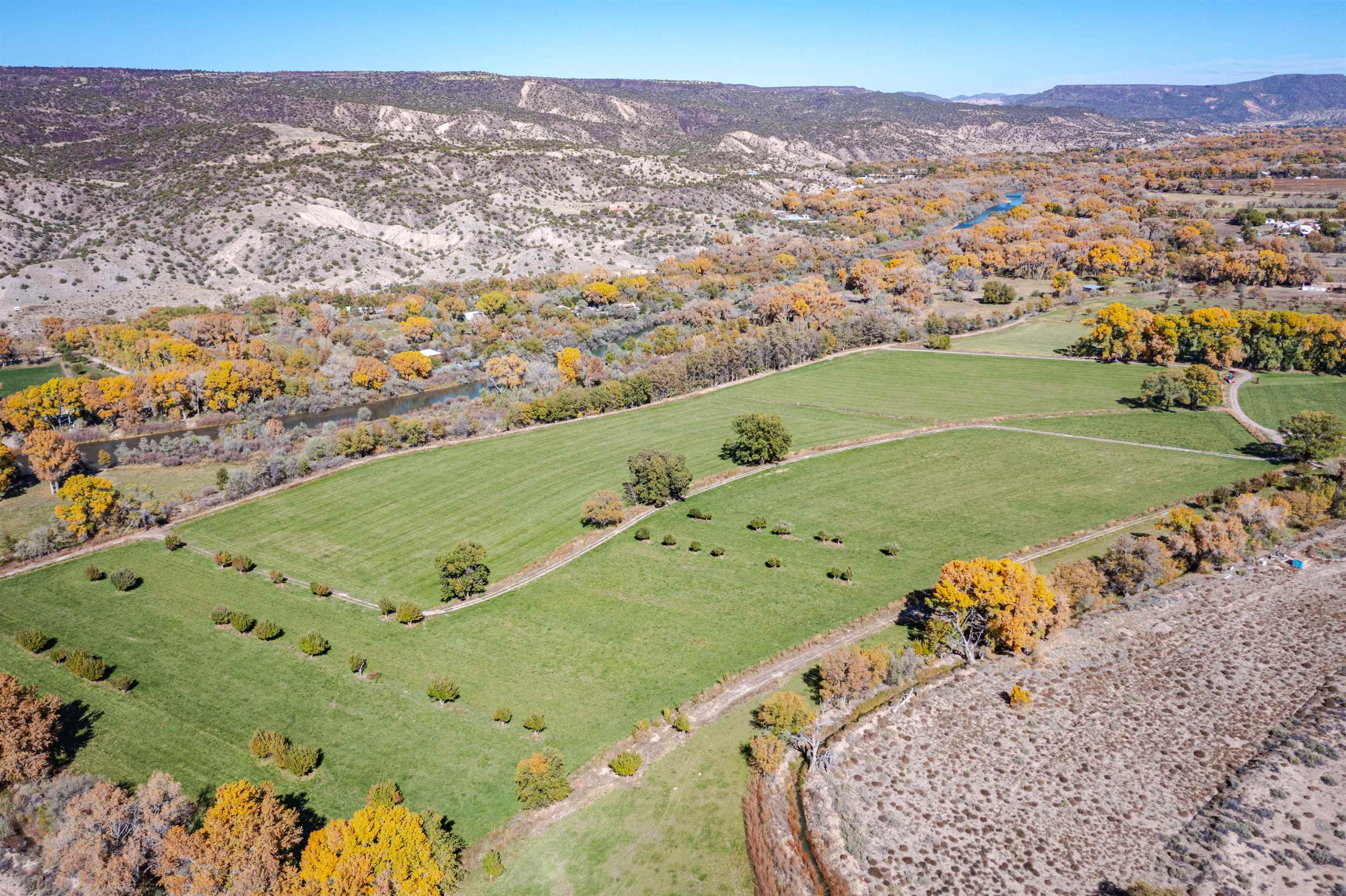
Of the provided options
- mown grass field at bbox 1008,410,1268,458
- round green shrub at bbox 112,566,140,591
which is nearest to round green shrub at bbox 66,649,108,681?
round green shrub at bbox 112,566,140,591

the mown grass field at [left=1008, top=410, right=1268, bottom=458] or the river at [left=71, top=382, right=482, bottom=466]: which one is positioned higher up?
the river at [left=71, top=382, right=482, bottom=466]

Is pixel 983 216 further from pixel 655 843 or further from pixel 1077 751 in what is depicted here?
pixel 655 843

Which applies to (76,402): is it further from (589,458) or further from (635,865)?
(635,865)

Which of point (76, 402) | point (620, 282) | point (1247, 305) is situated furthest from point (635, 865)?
point (1247, 305)

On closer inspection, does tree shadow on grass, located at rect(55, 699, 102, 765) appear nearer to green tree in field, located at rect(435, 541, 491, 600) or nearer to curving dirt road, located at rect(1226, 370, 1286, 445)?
green tree in field, located at rect(435, 541, 491, 600)

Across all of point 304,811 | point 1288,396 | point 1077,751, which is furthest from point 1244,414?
point 304,811
